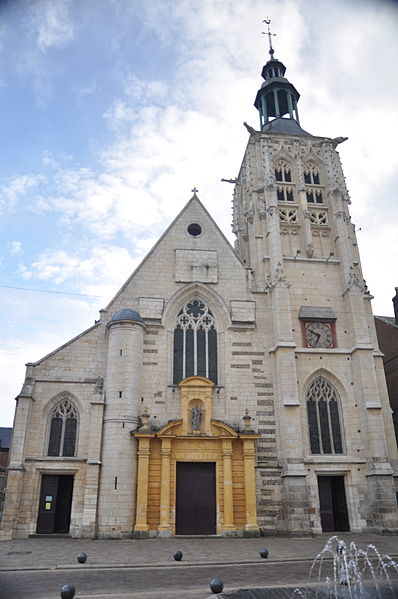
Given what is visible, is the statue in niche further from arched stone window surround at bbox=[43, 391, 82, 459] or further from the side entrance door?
the side entrance door

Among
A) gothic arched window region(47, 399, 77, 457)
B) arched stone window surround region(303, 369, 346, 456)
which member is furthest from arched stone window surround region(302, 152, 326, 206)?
gothic arched window region(47, 399, 77, 457)

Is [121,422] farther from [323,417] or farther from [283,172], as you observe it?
[283,172]

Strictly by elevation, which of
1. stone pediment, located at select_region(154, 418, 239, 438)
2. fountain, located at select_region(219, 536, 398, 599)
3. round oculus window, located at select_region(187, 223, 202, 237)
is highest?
round oculus window, located at select_region(187, 223, 202, 237)

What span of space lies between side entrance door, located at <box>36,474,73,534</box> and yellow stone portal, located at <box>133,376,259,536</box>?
391 centimetres

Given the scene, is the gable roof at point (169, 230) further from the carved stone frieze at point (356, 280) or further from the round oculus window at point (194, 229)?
the carved stone frieze at point (356, 280)

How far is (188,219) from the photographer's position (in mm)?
26672

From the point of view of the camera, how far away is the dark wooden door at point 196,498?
19981 mm

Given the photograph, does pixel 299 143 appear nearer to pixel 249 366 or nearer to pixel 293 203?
pixel 293 203

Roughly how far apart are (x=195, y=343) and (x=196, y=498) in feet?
24.3

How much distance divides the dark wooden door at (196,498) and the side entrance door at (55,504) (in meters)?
5.26

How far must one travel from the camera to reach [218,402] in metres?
22.4

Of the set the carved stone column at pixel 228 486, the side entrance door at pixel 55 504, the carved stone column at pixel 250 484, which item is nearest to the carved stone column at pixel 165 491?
the carved stone column at pixel 228 486

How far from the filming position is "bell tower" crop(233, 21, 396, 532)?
21.5 meters

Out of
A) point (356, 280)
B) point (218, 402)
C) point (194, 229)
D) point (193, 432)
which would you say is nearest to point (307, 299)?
point (356, 280)
